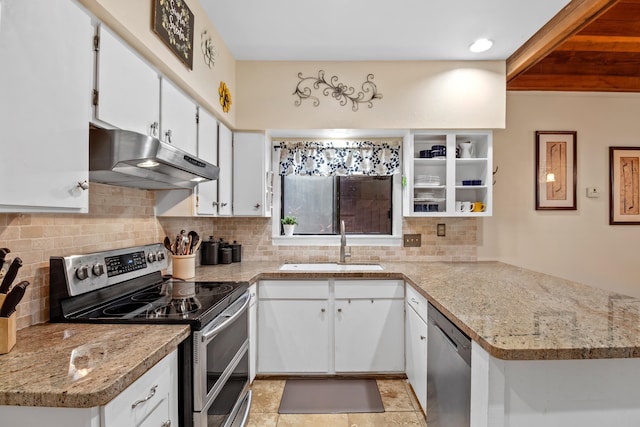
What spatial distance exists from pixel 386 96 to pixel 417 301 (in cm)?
168

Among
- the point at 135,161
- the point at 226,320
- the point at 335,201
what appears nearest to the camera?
the point at 135,161

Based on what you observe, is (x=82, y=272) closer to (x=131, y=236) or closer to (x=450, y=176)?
(x=131, y=236)

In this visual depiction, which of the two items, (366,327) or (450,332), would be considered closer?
(450,332)

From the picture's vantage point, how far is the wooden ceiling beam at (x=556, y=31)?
6.74 ft

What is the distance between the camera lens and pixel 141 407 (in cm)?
106

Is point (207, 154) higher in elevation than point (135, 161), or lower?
higher

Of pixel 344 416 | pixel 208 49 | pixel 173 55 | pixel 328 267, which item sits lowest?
pixel 344 416

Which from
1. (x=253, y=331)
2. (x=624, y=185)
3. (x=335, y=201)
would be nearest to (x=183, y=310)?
(x=253, y=331)

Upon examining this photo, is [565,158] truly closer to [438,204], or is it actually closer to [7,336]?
[438,204]

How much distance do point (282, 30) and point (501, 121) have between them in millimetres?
1887

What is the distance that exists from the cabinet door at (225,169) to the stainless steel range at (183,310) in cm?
66

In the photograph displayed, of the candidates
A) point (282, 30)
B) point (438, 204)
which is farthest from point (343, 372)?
point (282, 30)

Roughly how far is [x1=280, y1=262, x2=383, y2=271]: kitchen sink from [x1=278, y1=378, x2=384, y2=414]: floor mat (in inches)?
33.2

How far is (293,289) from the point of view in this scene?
8.63 ft
